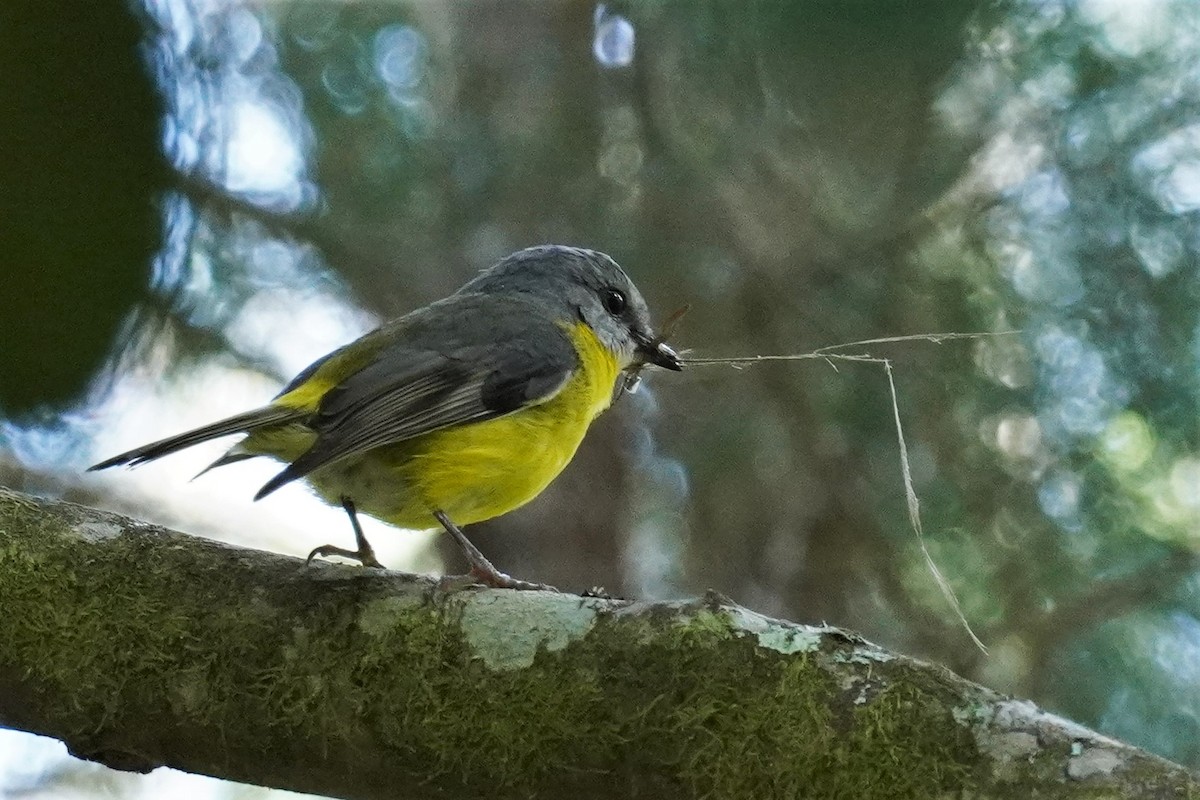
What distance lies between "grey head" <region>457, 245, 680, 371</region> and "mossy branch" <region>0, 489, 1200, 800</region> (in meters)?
1.63

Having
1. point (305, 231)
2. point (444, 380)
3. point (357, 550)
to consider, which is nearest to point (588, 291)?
point (444, 380)

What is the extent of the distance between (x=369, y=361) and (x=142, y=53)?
956mm

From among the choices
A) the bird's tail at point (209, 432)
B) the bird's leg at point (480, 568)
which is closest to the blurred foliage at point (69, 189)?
the bird's tail at point (209, 432)

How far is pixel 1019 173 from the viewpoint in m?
4.34

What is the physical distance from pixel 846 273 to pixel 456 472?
2.06m

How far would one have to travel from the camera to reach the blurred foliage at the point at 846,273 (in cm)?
404

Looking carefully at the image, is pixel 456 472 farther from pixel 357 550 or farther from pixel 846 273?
pixel 846 273

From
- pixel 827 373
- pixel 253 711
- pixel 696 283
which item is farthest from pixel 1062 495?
pixel 253 711

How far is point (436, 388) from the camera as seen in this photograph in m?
3.17

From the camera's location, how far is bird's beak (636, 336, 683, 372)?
3.95 metres

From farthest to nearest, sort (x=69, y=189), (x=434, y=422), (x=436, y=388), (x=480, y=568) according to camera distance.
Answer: (x=436, y=388)
(x=434, y=422)
(x=480, y=568)
(x=69, y=189)

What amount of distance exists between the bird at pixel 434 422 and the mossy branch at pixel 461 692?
29 centimetres

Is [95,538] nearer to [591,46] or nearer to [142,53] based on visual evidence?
[142,53]

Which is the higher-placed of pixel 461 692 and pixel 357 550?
pixel 357 550
